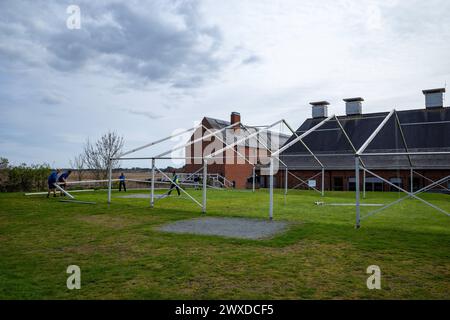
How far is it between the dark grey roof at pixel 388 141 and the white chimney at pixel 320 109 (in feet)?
7.86

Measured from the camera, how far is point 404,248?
837 centimetres

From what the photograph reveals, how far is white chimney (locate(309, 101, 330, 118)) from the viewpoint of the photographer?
3898 cm

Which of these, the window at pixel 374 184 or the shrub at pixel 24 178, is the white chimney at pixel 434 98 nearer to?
the window at pixel 374 184

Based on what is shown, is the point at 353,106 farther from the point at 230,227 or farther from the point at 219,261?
the point at 219,261

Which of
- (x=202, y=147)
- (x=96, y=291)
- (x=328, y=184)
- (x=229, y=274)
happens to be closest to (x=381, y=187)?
(x=328, y=184)

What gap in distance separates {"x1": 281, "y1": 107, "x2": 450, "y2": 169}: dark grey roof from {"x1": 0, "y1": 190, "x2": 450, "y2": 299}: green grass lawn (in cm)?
1778

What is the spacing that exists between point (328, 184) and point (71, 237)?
91.0ft

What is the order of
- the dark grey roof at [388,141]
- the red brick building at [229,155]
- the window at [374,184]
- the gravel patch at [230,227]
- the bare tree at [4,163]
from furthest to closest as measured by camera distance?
the red brick building at [229,155], the window at [374,184], the dark grey roof at [388,141], the bare tree at [4,163], the gravel patch at [230,227]

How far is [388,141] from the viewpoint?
3109 centimetres

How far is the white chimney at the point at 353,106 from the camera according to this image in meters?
37.3

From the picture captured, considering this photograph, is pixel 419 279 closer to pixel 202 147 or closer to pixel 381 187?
pixel 381 187

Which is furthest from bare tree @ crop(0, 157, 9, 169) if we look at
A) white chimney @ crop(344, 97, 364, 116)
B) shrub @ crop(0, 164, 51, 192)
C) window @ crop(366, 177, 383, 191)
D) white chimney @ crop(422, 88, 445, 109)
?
white chimney @ crop(422, 88, 445, 109)

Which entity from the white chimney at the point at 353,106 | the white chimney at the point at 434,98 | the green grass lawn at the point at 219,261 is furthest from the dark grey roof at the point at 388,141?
the green grass lawn at the point at 219,261

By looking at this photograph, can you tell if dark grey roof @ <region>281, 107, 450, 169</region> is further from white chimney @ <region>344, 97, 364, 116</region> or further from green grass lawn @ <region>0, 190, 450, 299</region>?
green grass lawn @ <region>0, 190, 450, 299</region>
